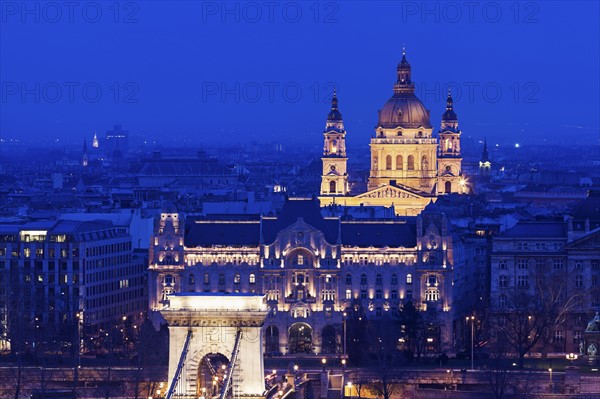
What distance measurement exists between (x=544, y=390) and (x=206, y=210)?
44356 millimetres

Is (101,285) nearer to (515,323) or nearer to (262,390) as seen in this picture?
(515,323)

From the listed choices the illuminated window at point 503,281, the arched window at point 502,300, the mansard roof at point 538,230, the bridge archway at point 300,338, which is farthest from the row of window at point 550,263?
the bridge archway at point 300,338

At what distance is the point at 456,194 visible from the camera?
162750mm

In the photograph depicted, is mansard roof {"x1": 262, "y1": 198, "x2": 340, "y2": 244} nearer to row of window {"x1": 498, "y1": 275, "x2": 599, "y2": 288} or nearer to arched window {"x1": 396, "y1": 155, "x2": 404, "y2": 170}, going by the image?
row of window {"x1": 498, "y1": 275, "x2": 599, "y2": 288}

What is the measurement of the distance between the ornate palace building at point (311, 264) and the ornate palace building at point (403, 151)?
158ft

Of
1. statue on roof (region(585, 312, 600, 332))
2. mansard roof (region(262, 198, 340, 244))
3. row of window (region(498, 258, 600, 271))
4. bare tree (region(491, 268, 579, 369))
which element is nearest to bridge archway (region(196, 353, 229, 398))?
bare tree (region(491, 268, 579, 369))

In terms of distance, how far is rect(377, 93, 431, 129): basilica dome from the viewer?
16588 cm

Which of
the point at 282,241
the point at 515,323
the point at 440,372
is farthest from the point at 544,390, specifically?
the point at 282,241

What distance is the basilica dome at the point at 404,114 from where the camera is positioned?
165875 mm

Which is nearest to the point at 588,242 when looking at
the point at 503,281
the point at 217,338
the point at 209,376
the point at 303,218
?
the point at 503,281

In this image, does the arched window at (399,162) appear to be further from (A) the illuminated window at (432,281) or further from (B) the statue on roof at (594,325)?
(B) the statue on roof at (594,325)

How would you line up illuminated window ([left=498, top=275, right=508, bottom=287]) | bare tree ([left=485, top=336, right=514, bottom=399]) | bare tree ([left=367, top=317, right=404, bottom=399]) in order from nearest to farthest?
bare tree ([left=485, top=336, right=514, bottom=399])
bare tree ([left=367, top=317, right=404, bottom=399])
illuminated window ([left=498, top=275, right=508, bottom=287])

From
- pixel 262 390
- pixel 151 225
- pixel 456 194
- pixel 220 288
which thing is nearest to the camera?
pixel 262 390

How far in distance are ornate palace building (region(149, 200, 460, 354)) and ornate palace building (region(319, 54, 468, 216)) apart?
1895 inches
